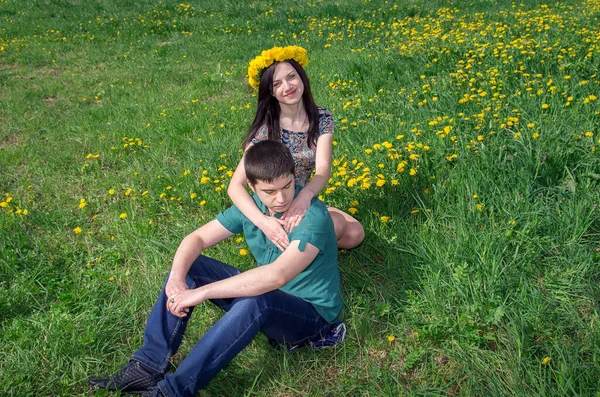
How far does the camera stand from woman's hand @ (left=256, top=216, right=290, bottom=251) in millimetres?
2413

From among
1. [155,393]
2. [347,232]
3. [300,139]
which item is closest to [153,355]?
[155,393]

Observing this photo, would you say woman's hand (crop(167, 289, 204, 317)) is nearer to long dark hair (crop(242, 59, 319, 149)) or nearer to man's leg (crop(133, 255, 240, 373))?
man's leg (crop(133, 255, 240, 373))

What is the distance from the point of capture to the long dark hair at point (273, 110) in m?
2.99

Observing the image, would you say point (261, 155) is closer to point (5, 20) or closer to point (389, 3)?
point (389, 3)

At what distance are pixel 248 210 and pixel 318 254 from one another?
0.43 metres

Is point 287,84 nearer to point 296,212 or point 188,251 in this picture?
point 296,212

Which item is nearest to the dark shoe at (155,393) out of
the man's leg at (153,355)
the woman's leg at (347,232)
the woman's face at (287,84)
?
the man's leg at (153,355)

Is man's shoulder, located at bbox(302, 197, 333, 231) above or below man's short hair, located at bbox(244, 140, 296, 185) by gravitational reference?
below

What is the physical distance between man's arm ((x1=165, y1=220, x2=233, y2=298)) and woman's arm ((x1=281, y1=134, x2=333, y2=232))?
0.38 metres

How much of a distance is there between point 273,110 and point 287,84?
262 millimetres

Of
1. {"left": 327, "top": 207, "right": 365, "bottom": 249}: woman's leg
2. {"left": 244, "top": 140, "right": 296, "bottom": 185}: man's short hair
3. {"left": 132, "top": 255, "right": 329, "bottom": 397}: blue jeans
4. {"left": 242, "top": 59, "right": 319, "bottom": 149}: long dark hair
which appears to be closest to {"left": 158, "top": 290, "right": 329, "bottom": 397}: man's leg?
{"left": 132, "top": 255, "right": 329, "bottom": 397}: blue jeans

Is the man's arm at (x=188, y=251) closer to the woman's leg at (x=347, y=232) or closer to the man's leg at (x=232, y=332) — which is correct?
the man's leg at (x=232, y=332)

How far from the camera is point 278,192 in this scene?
7.82ft

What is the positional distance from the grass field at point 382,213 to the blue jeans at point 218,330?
21 cm
